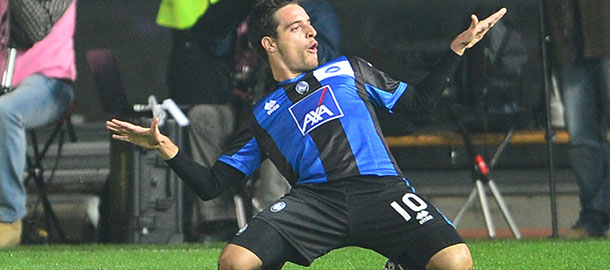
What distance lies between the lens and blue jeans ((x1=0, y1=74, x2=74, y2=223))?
7777 millimetres

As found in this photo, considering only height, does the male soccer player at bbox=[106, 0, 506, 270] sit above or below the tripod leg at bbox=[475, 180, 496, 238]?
above

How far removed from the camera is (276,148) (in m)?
5.07

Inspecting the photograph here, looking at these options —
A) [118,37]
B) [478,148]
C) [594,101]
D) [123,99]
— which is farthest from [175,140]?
[594,101]

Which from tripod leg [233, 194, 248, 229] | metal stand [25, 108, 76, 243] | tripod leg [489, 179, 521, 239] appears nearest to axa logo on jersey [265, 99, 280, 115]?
tripod leg [233, 194, 248, 229]

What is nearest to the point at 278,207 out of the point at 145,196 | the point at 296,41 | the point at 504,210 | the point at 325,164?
the point at 325,164

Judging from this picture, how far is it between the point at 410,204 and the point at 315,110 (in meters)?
0.53

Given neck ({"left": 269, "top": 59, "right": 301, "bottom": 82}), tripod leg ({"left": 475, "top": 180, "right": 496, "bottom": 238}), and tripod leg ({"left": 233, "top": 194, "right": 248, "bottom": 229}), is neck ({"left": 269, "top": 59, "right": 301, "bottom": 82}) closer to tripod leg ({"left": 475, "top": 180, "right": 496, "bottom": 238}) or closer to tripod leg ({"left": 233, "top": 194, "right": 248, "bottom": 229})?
tripod leg ({"left": 233, "top": 194, "right": 248, "bottom": 229})

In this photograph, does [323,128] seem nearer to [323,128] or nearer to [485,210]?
[323,128]

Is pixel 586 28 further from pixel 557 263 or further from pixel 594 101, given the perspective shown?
pixel 557 263

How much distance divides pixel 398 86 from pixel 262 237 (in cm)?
88

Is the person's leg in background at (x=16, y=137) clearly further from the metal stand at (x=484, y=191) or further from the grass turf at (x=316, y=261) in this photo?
the metal stand at (x=484, y=191)

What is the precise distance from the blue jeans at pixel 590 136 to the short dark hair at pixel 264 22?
291 centimetres

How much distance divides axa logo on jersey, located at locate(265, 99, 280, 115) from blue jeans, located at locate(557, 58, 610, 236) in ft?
10.6

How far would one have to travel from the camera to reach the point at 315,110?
5023 mm
